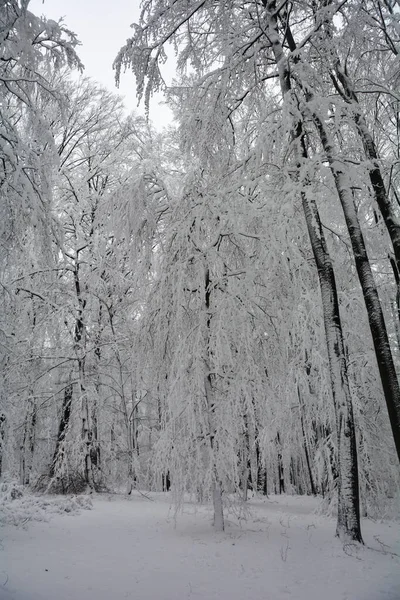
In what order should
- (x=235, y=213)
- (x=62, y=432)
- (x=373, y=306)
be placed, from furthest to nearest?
(x=62, y=432) → (x=235, y=213) → (x=373, y=306)

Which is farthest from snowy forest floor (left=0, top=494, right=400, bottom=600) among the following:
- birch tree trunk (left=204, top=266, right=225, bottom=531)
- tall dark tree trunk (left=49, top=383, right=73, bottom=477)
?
tall dark tree trunk (left=49, top=383, right=73, bottom=477)

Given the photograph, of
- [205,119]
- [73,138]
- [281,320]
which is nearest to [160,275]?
[281,320]

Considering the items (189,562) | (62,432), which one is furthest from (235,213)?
(62,432)

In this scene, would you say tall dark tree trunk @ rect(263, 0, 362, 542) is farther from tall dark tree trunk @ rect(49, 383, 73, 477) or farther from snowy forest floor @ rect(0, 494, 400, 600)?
tall dark tree trunk @ rect(49, 383, 73, 477)

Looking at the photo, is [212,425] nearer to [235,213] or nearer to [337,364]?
[337,364]

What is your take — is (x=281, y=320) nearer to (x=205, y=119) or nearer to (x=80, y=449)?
(x=205, y=119)

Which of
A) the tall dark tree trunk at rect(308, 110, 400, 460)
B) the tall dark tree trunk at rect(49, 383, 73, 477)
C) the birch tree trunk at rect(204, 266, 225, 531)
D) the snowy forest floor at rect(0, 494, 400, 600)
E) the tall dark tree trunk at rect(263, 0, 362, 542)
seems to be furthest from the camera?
the tall dark tree trunk at rect(49, 383, 73, 477)

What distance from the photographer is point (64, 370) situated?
12.8 meters

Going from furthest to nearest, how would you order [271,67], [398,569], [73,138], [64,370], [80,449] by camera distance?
[73,138] → [64,370] → [80,449] → [271,67] → [398,569]

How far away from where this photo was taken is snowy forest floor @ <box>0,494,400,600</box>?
385 cm

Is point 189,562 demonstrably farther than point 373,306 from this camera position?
No

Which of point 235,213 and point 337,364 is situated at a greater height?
point 235,213

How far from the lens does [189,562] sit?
4.80m

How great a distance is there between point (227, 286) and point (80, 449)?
315 inches
